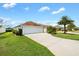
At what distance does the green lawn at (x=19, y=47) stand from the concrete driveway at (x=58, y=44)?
0.35 ft

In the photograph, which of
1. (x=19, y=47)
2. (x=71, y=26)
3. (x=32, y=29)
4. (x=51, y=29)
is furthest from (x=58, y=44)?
(x=19, y=47)

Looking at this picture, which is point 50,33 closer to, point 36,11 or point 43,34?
point 43,34

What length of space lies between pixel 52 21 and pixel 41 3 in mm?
479

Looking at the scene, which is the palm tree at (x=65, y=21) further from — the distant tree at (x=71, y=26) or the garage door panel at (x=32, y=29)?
the garage door panel at (x=32, y=29)

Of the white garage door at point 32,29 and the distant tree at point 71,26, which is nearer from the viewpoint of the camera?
the distant tree at point 71,26

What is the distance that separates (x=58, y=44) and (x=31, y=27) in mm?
730

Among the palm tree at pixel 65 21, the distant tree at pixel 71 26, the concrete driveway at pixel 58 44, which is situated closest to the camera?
the concrete driveway at pixel 58 44

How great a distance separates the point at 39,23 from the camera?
5242 millimetres

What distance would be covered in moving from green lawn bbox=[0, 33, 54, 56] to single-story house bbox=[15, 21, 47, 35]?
20 cm

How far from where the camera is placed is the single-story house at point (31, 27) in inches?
209

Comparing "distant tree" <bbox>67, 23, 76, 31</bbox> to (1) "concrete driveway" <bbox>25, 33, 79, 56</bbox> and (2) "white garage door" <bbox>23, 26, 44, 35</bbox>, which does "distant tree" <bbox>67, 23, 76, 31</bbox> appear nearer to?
(1) "concrete driveway" <bbox>25, 33, 79, 56</bbox>

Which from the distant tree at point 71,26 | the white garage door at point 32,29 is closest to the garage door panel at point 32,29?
the white garage door at point 32,29

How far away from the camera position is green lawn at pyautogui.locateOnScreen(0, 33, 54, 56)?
4980mm

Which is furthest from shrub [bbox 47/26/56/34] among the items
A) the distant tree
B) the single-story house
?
the distant tree
